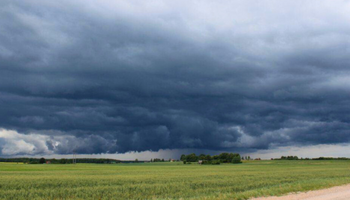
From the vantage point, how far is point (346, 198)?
24.3 metres

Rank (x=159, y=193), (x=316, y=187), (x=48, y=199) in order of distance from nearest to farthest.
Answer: (x=48, y=199) → (x=159, y=193) → (x=316, y=187)

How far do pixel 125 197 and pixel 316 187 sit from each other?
68.5ft

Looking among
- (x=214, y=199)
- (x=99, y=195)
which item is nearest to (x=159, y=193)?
(x=99, y=195)

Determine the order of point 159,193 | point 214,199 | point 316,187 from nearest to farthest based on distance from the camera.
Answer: point 214,199 → point 159,193 → point 316,187

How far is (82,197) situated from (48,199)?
2915mm

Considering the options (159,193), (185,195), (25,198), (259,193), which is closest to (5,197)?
(25,198)

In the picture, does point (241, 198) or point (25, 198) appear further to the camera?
point (25, 198)

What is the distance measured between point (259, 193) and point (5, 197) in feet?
76.0

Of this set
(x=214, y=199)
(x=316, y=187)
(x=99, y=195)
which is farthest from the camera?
(x=316, y=187)

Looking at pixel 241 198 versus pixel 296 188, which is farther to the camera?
pixel 296 188

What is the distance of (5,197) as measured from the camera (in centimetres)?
2877

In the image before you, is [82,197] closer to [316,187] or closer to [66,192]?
[66,192]

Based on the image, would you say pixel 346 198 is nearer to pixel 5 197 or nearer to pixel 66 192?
pixel 66 192

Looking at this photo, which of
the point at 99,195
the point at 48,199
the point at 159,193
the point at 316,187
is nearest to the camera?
the point at 48,199
